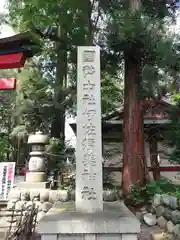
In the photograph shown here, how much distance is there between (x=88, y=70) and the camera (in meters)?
3.99

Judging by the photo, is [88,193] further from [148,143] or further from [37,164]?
[148,143]

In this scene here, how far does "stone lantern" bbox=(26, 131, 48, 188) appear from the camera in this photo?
7.52 m

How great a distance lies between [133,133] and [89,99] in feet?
11.2

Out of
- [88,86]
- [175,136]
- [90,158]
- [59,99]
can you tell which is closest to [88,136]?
[90,158]

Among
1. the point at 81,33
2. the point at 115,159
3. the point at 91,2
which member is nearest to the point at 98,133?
the point at 81,33

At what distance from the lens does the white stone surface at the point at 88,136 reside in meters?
3.63

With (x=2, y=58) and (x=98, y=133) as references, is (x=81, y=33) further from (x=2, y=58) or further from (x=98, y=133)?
(x=98, y=133)

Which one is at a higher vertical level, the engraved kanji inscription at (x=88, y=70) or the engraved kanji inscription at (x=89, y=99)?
the engraved kanji inscription at (x=88, y=70)

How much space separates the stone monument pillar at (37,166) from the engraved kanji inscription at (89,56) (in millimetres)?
4243

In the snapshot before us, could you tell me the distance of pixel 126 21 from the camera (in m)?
6.43

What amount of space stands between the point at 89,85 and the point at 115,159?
8361mm

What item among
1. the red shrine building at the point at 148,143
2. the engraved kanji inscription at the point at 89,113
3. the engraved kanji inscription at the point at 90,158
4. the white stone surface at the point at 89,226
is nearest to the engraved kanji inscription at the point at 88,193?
the engraved kanji inscription at the point at 90,158

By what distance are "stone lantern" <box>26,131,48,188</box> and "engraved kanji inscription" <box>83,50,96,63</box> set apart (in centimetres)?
424

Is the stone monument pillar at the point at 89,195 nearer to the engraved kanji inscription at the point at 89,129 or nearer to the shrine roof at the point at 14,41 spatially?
the engraved kanji inscription at the point at 89,129
